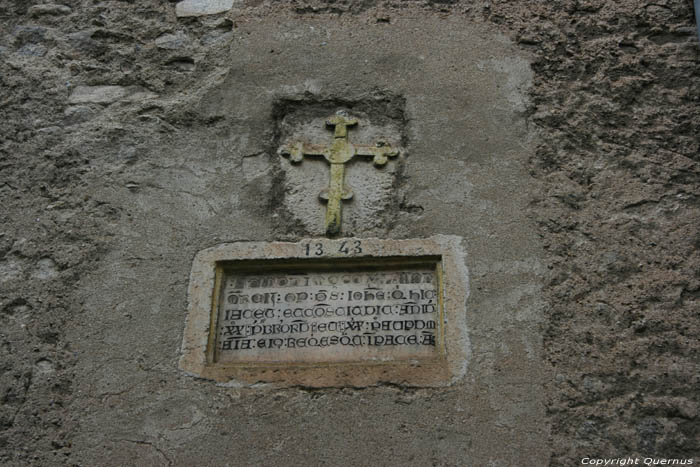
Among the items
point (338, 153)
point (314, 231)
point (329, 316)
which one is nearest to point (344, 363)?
point (329, 316)

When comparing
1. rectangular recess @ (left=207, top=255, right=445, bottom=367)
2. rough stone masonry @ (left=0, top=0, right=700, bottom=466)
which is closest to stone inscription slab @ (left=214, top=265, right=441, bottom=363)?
rectangular recess @ (left=207, top=255, right=445, bottom=367)

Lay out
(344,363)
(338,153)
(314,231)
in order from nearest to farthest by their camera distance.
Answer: (344,363), (314,231), (338,153)

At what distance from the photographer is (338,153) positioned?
2.76 meters

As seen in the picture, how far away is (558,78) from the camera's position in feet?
9.12

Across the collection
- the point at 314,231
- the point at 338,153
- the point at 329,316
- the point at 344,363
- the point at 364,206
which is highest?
the point at 338,153

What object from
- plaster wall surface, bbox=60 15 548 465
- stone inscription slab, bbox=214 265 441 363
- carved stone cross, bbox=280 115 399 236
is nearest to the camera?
plaster wall surface, bbox=60 15 548 465

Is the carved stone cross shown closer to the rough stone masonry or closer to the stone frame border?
the rough stone masonry

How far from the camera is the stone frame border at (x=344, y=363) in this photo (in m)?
2.33

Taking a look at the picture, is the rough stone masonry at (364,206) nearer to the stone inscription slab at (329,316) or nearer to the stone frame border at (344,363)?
the stone frame border at (344,363)

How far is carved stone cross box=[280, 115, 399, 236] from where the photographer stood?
2670 millimetres

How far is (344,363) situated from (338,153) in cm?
84

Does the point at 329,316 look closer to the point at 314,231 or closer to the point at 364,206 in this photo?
the point at 314,231

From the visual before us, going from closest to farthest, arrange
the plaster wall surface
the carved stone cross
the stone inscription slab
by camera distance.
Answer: the plaster wall surface
the stone inscription slab
the carved stone cross

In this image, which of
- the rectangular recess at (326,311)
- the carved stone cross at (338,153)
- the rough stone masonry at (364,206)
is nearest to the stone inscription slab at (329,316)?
the rectangular recess at (326,311)
